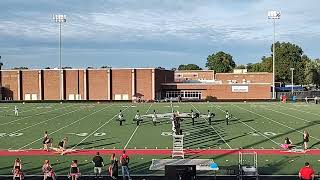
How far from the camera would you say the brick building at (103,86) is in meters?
77.6

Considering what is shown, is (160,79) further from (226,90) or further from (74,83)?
(74,83)

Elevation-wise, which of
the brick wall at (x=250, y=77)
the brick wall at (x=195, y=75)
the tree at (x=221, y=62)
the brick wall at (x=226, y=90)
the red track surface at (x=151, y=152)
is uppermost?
the tree at (x=221, y=62)

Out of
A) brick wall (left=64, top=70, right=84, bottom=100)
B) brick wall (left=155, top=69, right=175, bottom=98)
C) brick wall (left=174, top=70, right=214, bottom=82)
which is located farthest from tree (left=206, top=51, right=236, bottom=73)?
brick wall (left=64, top=70, right=84, bottom=100)

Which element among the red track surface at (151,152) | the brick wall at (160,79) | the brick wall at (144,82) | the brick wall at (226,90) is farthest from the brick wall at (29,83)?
the red track surface at (151,152)

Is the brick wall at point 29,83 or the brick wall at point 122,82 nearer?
the brick wall at point 122,82

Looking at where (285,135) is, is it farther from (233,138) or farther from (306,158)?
(306,158)

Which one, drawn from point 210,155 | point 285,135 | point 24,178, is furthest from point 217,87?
point 24,178

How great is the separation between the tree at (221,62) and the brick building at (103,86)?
2996 inches

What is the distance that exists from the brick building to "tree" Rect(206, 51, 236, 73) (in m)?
76.1

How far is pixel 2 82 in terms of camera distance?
80.3 meters

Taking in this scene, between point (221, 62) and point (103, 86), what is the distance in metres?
87.7

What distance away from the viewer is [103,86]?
255ft

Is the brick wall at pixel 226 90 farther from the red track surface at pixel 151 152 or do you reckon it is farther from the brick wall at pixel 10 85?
the red track surface at pixel 151 152

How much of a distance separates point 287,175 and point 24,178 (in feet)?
31.2
